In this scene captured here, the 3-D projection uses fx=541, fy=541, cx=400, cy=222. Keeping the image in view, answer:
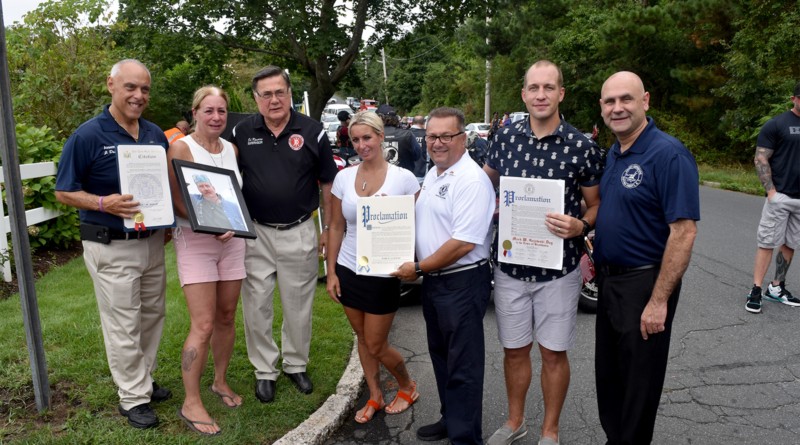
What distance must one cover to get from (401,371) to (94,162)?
2.38 metres

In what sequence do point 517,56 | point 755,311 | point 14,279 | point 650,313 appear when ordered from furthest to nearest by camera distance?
point 517,56, point 14,279, point 755,311, point 650,313

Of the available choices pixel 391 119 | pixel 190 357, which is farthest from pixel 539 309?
pixel 391 119

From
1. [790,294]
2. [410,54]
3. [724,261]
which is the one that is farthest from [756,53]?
[790,294]

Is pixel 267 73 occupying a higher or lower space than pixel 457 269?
higher

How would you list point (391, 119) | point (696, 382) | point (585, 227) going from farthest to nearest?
1. point (391, 119)
2. point (696, 382)
3. point (585, 227)

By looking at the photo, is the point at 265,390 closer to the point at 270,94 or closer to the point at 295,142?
the point at 295,142

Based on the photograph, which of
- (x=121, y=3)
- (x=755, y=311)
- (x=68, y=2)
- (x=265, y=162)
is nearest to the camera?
(x=265, y=162)

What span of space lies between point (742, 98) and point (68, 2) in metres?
17.5

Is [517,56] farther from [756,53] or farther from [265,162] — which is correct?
[265,162]

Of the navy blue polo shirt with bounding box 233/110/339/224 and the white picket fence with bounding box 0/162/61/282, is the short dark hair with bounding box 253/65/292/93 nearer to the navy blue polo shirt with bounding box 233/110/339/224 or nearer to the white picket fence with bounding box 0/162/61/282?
the navy blue polo shirt with bounding box 233/110/339/224

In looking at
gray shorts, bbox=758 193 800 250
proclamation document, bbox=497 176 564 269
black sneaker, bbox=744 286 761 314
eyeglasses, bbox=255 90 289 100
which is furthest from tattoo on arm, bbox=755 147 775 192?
eyeglasses, bbox=255 90 289 100

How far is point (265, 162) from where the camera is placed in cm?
371

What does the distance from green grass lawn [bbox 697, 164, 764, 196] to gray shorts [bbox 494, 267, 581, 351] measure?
12.0m

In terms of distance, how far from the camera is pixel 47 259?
7.13 m
